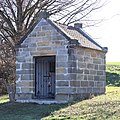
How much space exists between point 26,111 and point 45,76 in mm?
5358

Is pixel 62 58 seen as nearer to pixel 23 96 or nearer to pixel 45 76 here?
pixel 23 96

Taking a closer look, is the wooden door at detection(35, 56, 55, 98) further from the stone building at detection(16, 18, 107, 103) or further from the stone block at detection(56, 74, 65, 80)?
the stone block at detection(56, 74, 65, 80)

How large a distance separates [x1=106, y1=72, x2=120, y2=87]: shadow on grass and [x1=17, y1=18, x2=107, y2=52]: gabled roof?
8850 mm

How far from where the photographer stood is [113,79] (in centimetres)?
3375

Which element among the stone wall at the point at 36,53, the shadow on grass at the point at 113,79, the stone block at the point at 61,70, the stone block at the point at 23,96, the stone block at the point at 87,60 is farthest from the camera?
the shadow on grass at the point at 113,79

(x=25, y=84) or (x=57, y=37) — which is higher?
(x=57, y=37)

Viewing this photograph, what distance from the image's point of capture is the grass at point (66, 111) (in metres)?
15.0

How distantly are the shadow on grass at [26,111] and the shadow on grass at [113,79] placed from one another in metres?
12.8

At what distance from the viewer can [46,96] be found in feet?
74.5

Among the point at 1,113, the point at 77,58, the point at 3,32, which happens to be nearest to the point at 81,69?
the point at 77,58

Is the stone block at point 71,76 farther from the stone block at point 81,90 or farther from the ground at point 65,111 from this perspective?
the ground at point 65,111

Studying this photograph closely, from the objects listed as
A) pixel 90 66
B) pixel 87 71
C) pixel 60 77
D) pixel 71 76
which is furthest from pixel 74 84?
pixel 90 66

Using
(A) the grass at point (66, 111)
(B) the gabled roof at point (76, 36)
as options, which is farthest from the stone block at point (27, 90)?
(B) the gabled roof at point (76, 36)

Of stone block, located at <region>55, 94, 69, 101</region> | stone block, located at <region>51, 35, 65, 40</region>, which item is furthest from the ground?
stone block, located at <region>51, 35, 65, 40</region>
